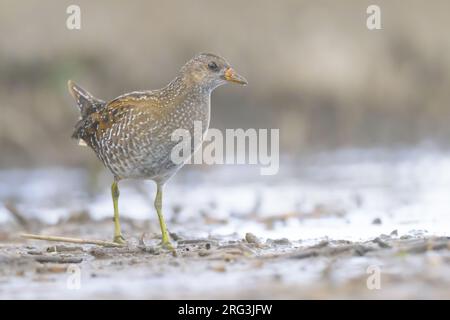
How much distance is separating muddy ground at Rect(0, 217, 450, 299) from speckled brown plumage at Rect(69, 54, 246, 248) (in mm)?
975

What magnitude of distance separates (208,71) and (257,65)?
8433 millimetres

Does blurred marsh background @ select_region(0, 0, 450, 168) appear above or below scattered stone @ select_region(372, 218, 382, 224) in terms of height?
above

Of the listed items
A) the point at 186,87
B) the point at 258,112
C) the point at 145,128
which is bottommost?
the point at 258,112

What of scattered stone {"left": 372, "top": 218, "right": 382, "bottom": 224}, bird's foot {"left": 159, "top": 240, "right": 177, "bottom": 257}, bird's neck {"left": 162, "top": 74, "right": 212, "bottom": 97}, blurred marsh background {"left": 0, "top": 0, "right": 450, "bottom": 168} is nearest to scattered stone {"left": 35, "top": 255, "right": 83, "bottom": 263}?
bird's foot {"left": 159, "top": 240, "right": 177, "bottom": 257}

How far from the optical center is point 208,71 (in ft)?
30.7

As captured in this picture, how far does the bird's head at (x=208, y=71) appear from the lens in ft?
30.6

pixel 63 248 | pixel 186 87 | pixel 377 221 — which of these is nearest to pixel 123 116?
pixel 186 87

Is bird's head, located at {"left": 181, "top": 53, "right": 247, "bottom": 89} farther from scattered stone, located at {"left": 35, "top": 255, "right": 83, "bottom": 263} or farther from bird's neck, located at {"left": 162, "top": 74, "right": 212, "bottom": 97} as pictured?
scattered stone, located at {"left": 35, "top": 255, "right": 83, "bottom": 263}

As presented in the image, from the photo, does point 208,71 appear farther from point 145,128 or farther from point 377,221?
point 377,221

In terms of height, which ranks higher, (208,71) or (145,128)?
(208,71)

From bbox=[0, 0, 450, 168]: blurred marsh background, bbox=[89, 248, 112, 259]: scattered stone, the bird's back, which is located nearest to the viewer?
bbox=[89, 248, 112, 259]: scattered stone

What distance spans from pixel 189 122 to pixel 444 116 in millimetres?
10216

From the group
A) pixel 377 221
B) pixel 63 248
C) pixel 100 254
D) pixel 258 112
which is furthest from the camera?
pixel 258 112

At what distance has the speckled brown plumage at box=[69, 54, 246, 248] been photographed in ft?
29.5
